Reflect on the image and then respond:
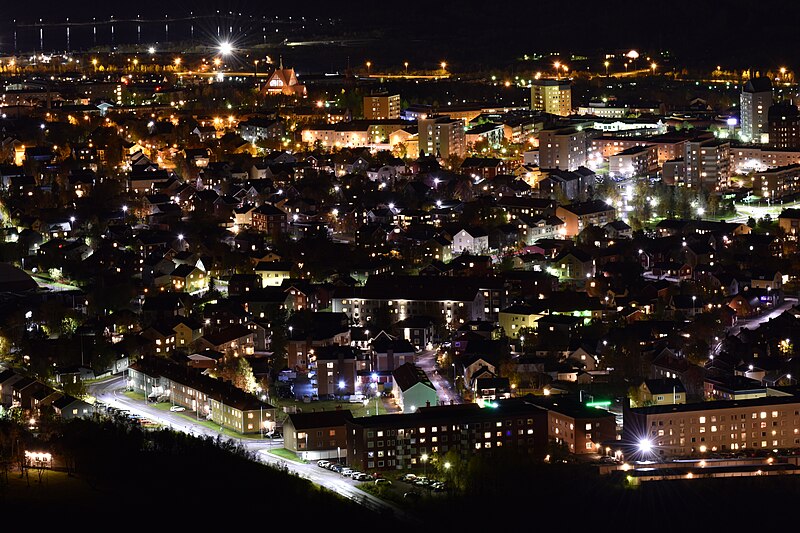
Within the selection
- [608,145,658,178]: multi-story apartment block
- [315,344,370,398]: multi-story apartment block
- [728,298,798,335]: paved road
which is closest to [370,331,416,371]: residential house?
[315,344,370,398]: multi-story apartment block

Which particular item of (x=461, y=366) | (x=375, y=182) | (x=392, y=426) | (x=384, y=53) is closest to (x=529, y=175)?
(x=375, y=182)

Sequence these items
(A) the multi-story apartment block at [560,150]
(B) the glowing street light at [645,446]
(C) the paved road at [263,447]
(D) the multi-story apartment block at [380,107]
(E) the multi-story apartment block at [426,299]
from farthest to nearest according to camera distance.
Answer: (D) the multi-story apartment block at [380,107], (A) the multi-story apartment block at [560,150], (E) the multi-story apartment block at [426,299], (B) the glowing street light at [645,446], (C) the paved road at [263,447]

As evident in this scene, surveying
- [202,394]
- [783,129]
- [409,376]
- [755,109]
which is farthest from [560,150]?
[202,394]

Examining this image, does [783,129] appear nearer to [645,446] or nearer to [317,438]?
[645,446]

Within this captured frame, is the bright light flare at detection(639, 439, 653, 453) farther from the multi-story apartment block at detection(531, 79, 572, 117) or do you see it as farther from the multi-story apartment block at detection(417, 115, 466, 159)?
the multi-story apartment block at detection(531, 79, 572, 117)

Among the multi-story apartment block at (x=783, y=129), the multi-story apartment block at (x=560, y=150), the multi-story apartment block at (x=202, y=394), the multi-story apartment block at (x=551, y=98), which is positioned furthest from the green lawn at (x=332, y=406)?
the multi-story apartment block at (x=551, y=98)

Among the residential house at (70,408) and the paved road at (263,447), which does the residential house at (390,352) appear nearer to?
the paved road at (263,447)
